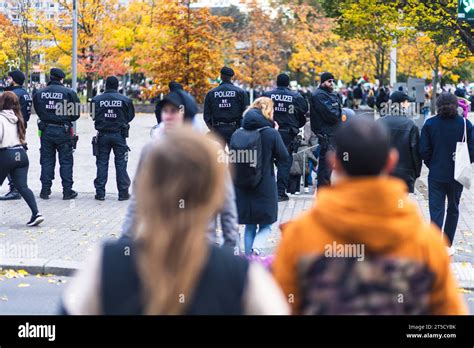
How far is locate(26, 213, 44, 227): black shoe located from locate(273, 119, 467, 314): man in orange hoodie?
28.9 ft

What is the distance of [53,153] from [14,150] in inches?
106

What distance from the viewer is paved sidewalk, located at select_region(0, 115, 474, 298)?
382 inches

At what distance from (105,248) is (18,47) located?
2545 centimetres

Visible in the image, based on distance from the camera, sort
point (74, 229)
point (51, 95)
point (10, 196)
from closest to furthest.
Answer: point (74, 229), point (51, 95), point (10, 196)

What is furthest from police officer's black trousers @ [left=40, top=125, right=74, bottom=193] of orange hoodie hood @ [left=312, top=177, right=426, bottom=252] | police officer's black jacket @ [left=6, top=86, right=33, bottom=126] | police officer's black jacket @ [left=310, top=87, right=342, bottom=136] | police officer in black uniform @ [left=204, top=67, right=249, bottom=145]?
orange hoodie hood @ [left=312, top=177, right=426, bottom=252]

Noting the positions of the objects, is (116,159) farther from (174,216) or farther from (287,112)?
(174,216)

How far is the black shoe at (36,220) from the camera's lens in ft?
38.3

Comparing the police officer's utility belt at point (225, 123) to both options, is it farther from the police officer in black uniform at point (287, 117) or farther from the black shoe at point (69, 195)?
the black shoe at point (69, 195)

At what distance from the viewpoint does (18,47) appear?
1077 inches

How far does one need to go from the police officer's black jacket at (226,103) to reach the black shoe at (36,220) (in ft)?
11.9

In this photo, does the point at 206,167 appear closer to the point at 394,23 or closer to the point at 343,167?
the point at 343,167

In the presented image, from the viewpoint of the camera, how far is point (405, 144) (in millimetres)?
9922
